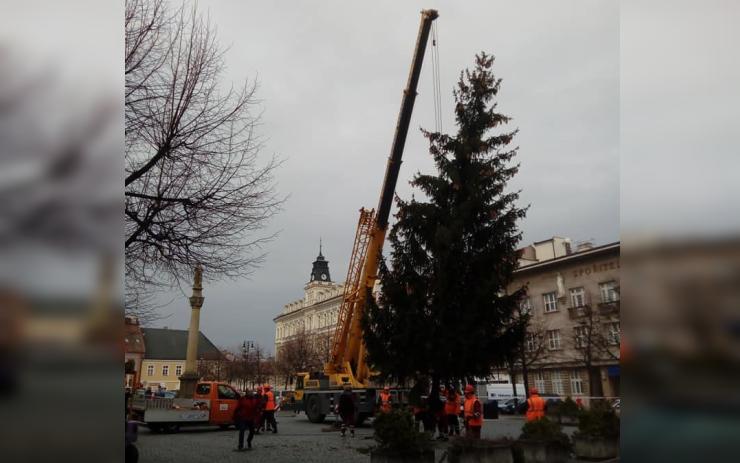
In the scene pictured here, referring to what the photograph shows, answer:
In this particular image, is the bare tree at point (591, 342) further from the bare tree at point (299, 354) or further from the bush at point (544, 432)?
the bare tree at point (299, 354)

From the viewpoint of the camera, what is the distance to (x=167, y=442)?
504 inches

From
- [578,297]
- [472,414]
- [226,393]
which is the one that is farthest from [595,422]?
[226,393]

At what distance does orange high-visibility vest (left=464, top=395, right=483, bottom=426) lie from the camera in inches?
440

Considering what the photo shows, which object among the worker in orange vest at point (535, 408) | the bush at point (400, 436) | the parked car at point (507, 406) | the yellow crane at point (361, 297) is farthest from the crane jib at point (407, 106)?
the parked car at point (507, 406)

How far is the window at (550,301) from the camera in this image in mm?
14580

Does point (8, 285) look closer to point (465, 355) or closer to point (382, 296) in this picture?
point (465, 355)

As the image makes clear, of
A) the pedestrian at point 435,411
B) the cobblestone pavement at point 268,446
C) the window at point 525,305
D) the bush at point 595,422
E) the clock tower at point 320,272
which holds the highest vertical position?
the clock tower at point 320,272

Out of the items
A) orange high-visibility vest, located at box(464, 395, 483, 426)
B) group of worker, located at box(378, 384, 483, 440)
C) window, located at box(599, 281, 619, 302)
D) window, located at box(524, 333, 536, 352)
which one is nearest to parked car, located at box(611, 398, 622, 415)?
window, located at box(599, 281, 619, 302)

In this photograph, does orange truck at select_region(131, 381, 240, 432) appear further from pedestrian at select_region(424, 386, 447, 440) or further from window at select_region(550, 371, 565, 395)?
window at select_region(550, 371, 565, 395)

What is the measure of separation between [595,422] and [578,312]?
13.2ft

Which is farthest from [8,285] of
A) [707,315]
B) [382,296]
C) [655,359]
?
[382,296]

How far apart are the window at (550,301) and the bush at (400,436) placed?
7.13 metres

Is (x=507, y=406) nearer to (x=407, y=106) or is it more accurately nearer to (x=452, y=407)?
(x=452, y=407)

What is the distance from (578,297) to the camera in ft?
38.4
